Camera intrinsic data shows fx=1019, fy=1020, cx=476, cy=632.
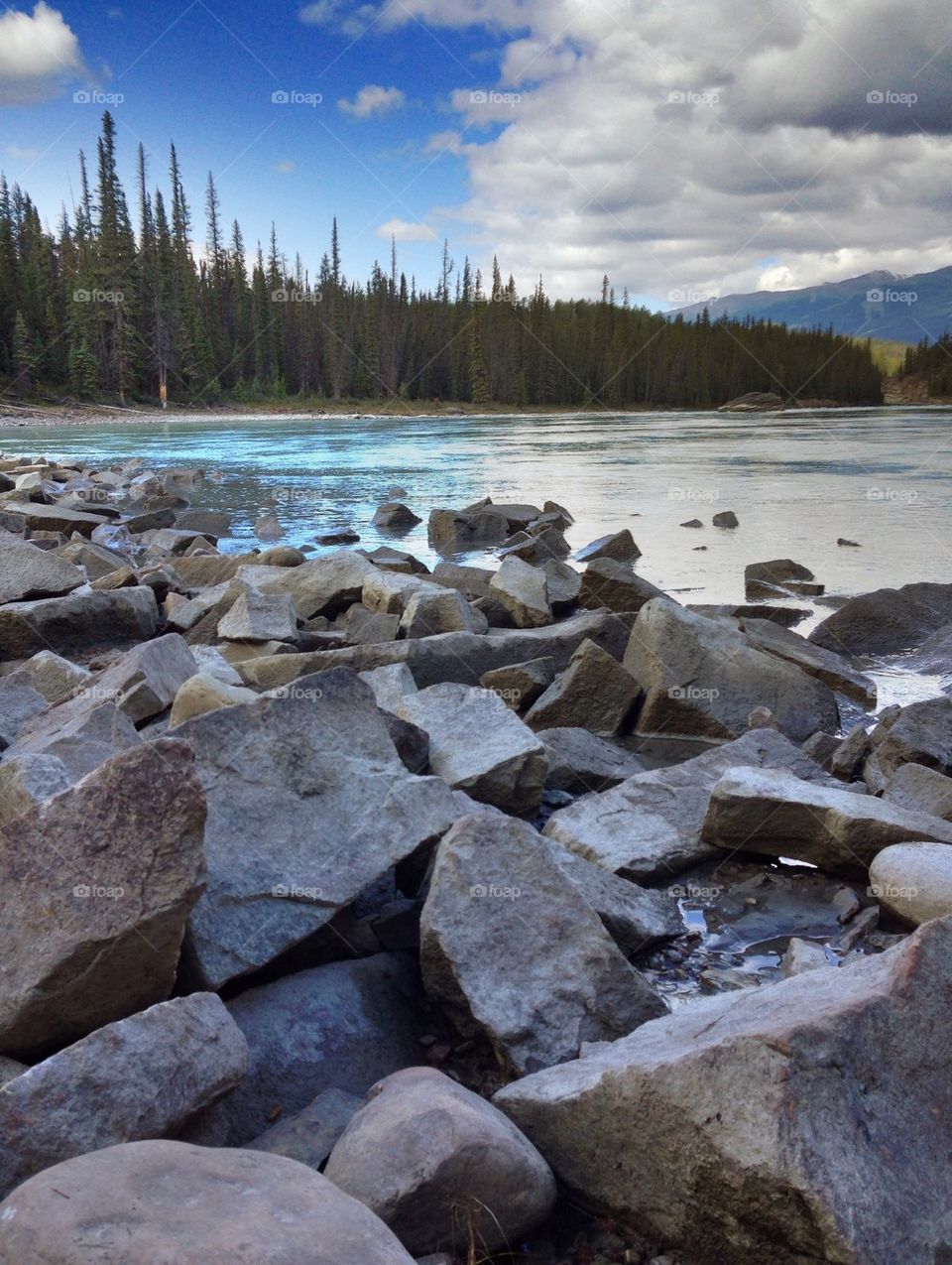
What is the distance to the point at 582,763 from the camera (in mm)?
5844

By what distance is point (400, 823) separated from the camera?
3832mm

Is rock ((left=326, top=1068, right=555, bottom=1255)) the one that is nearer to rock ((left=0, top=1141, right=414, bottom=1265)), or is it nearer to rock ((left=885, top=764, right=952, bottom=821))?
rock ((left=0, top=1141, right=414, bottom=1265))

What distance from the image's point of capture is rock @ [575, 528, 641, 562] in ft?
47.9

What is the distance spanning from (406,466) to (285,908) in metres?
29.6

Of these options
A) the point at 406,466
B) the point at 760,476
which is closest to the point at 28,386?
the point at 406,466

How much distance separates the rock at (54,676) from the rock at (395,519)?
40.4 feet

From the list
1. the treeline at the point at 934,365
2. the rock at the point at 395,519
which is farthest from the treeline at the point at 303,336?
the rock at the point at 395,519

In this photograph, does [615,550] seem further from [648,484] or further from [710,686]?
[648,484]

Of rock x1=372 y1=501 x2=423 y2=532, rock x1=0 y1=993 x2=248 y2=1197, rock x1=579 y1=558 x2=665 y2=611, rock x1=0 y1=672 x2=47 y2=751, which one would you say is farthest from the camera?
rock x1=372 y1=501 x2=423 y2=532

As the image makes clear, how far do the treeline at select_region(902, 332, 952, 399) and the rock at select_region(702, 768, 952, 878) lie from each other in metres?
121

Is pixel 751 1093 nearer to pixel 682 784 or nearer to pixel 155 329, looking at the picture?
pixel 682 784

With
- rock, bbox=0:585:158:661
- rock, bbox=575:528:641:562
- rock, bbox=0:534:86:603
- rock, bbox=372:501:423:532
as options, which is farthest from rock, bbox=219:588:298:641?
rock, bbox=372:501:423:532

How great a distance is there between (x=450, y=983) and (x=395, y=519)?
16007 mm

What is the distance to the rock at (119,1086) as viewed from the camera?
2.29 m
